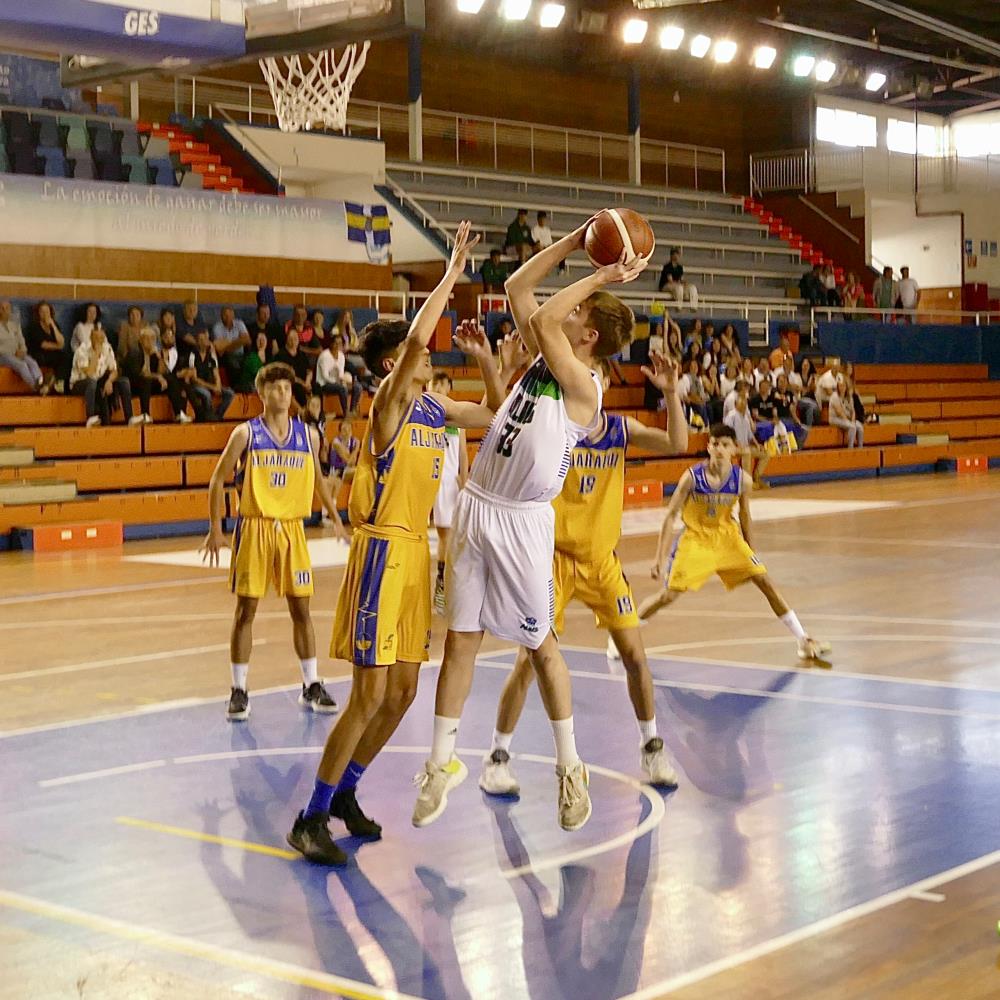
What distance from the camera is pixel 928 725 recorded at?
6.77 m

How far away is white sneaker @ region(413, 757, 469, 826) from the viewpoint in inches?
190

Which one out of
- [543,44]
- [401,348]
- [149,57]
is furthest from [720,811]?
[543,44]

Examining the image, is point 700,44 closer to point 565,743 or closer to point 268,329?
point 268,329

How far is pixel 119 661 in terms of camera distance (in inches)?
346

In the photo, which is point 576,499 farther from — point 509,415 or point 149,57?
point 149,57

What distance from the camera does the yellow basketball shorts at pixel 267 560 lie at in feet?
24.1

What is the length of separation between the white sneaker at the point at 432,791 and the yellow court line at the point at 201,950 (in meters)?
0.92

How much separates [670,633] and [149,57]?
15.2 ft

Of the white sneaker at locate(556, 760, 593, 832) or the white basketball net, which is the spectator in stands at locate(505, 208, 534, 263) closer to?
the white basketball net

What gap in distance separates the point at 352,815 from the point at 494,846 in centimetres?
51

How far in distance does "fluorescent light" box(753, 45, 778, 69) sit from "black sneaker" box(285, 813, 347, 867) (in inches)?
1129

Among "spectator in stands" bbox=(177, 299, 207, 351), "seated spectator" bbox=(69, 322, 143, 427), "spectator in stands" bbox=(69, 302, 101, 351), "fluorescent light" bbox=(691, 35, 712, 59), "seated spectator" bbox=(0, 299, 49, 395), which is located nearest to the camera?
"seated spectator" bbox=(0, 299, 49, 395)

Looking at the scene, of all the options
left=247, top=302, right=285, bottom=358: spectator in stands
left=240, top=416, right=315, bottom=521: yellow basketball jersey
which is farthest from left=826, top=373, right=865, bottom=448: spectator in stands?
left=240, top=416, right=315, bottom=521: yellow basketball jersey

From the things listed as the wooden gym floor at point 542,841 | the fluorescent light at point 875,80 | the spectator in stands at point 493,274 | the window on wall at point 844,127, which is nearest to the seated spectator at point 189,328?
the spectator in stands at point 493,274
